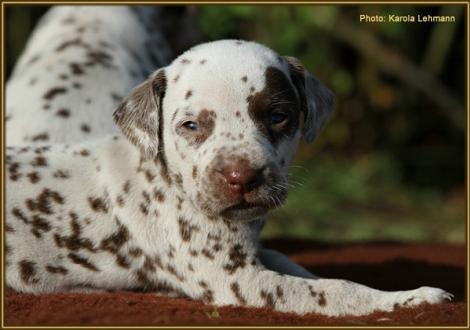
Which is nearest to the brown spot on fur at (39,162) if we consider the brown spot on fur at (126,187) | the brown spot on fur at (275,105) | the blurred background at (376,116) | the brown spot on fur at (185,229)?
the brown spot on fur at (126,187)

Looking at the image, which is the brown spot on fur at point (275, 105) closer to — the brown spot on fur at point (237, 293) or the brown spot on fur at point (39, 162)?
the brown spot on fur at point (237, 293)

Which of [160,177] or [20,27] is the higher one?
[20,27]

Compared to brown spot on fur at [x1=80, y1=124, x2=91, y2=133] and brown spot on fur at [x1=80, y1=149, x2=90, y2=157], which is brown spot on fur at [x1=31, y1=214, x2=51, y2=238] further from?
brown spot on fur at [x1=80, y1=124, x2=91, y2=133]

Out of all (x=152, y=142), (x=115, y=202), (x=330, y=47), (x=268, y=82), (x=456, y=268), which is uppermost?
A: (x=330, y=47)

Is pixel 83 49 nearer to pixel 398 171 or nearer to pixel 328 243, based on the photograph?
pixel 328 243

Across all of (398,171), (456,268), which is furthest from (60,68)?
(398,171)

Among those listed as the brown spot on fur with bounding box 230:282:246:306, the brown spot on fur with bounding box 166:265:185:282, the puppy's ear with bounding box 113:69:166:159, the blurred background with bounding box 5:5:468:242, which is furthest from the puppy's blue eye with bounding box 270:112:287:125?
the blurred background with bounding box 5:5:468:242

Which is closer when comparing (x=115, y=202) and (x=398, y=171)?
(x=115, y=202)

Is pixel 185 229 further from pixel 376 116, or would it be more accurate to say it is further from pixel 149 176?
pixel 376 116
